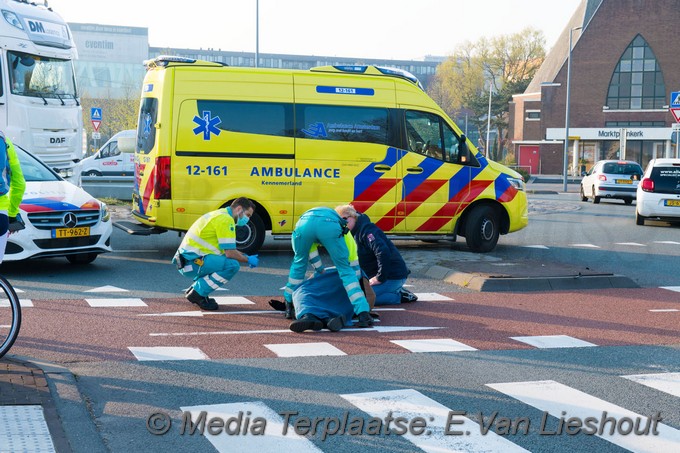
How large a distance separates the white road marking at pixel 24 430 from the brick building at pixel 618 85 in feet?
226

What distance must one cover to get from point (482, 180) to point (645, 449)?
422 inches

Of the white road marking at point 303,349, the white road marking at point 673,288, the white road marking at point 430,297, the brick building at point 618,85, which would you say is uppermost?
the brick building at point 618,85

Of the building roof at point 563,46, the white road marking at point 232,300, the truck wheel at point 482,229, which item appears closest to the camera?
the white road marking at point 232,300

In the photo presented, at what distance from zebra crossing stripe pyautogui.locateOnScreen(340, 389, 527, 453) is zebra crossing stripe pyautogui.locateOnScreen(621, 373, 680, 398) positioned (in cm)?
170

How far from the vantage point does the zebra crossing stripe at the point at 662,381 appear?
265 inches

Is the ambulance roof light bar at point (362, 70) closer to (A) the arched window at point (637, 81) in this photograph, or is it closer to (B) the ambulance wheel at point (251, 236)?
(B) the ambulance wheel at point (251, 236)

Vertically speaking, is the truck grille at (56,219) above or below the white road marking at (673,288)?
above

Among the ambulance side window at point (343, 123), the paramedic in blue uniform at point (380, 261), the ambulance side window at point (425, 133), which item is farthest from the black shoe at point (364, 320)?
the ambulance side window at point (425, 133)

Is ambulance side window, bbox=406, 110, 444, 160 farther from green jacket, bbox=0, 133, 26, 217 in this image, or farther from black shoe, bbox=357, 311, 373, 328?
green jacket, bbox=0, 133, 26, 217

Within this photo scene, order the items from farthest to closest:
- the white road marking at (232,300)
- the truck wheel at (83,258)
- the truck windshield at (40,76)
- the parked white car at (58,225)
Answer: the truck windshield at (40,76) → the truck wheel at (83,258) → the parked white car at (58,225) → the white road marking at (232,300)

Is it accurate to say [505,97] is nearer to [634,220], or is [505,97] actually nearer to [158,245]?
[634,220]

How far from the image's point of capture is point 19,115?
59.4 feet

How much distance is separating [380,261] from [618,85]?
67814 millimetres

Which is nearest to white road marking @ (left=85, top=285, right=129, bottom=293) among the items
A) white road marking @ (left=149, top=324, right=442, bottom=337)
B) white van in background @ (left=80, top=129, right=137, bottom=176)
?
white road marking @ (left=149, top=324, right=442, bottom=337)
